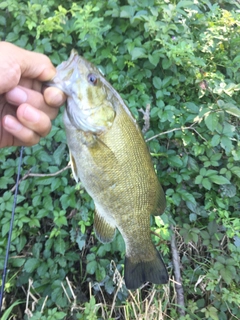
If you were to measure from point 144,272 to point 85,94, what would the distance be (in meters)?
0.81

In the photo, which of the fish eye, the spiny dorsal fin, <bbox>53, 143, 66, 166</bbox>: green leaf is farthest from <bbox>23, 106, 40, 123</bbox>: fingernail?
<bbox>53, 143, 66, 166</bbox>: green leaf

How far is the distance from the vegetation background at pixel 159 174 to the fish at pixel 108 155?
26.1 inches

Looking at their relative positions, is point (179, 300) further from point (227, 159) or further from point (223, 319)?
point (227, 159)

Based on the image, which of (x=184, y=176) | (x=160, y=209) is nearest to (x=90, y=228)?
(x=184, y=176)

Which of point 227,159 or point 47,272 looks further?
point 227,159

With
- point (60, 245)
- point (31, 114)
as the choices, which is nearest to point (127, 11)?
point (31, 114)

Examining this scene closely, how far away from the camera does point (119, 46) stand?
2281mm

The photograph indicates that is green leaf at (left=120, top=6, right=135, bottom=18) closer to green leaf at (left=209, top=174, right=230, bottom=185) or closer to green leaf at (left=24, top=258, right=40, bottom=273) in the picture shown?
green leaf at (left=209, top=174, right=230, bottom=185)

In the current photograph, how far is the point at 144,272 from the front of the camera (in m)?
1.42

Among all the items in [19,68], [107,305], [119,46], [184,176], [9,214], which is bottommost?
[107,305]

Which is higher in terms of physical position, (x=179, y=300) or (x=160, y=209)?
(x=160, y=209)

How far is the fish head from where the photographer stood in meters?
1.15

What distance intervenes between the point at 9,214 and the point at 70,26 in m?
1.35

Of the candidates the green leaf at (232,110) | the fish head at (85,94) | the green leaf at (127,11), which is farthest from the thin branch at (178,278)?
the green leaf at (127,11)
